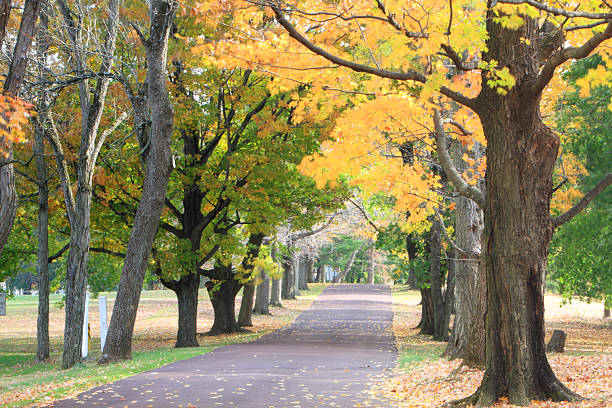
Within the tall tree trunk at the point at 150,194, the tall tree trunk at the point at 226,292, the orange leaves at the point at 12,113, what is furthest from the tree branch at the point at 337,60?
the tall tree trunk at the point at 226,292

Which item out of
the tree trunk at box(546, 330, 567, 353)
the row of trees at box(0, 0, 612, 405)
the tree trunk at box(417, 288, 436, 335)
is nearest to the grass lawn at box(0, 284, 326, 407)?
the row of trees at box(0, 0, 612, 405)

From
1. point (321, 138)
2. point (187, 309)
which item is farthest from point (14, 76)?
point (187, 309)

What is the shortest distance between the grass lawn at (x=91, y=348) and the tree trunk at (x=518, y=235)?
646cm

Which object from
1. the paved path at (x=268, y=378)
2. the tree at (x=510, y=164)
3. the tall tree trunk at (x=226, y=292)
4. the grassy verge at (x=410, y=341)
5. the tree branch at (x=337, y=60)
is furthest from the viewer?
the tall tree trunk at (x=226, y=292)

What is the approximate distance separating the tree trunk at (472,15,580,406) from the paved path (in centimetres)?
208

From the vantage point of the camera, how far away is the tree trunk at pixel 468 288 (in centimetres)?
1312

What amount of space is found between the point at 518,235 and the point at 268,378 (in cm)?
595

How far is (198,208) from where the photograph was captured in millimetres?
21125

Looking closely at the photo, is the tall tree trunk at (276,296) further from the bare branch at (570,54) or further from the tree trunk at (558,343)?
the bare branch at (570,54)

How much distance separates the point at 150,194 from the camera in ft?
50.3

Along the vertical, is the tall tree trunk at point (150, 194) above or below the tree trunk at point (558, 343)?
above

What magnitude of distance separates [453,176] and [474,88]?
1914 mm

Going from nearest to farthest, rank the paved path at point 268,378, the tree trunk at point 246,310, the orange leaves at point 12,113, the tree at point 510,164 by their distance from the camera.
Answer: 1. the tree at point 510,164
2. the paved path at point 268,378
3. the orange leaves at point 12,113
4. the tree trunk at point 246,310

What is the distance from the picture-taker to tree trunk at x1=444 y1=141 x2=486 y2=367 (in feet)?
43.1
